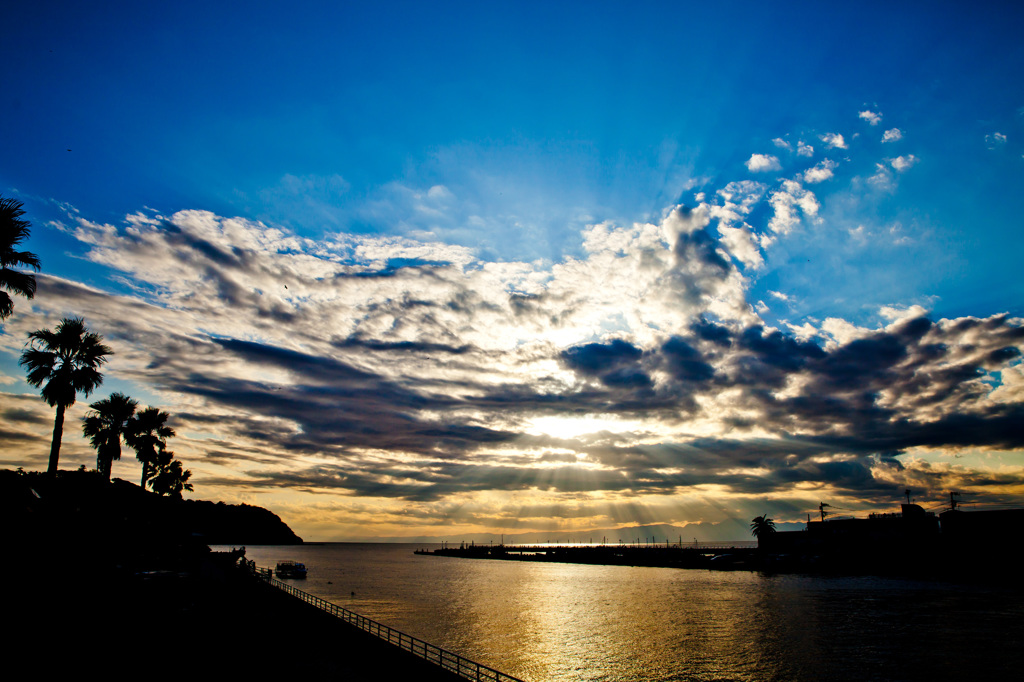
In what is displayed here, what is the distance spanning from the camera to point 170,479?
84.1 m

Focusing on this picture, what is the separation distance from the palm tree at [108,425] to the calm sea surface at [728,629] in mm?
36504

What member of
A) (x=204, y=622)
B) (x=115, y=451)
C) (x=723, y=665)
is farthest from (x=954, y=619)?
(x=115, y=451)

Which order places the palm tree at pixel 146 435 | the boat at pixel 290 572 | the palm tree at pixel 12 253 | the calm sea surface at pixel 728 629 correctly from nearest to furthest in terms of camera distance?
the palm tree at pixel 12 253 < the calm sea surface at pixel 728 629 < the palm tree at pixel 146 435 < the boat at pixel 290 572

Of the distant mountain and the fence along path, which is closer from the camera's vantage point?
the fence along path

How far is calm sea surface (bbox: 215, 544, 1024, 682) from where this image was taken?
44000 millimetres

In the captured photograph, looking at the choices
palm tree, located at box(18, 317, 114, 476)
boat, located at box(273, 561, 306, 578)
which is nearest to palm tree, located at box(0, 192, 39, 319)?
palm tree, located at box(18, 317, 114, 476)

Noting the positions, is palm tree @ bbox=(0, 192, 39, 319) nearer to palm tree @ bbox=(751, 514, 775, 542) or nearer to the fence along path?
the fence along path

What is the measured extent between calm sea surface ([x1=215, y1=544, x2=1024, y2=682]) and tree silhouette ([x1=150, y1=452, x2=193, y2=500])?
3279 centimetres

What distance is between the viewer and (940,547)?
416ft

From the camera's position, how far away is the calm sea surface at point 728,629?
44.0m

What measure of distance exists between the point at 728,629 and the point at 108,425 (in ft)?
246

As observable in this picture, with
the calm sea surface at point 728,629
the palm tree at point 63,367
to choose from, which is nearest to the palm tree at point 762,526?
the calm sea surface at point 728,629

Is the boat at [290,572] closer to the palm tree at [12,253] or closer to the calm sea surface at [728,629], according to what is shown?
the calm sea surface at [728,629]

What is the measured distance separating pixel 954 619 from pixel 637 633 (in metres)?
38.1
